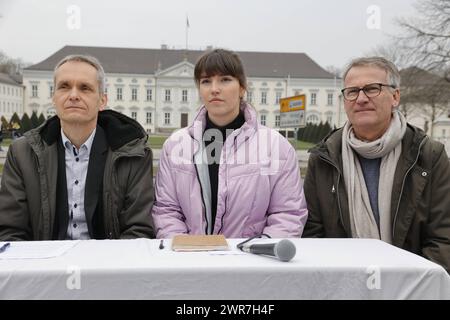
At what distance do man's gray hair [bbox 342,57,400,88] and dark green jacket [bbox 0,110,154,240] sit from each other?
1.41 m

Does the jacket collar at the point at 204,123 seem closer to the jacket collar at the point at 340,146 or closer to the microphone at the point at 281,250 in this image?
the jacket collar at the point at 340,146

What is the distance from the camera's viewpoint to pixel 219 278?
5.49ft

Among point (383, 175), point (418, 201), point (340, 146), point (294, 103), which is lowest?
point (418, 201)

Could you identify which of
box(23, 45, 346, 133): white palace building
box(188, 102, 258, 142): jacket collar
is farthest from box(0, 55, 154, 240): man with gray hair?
box(23, 45, 346, 133): white palace building

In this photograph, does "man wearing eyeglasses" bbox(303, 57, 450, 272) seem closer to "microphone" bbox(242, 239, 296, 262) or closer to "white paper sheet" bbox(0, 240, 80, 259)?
"microphone" bbox(242, 239, 296, 262)

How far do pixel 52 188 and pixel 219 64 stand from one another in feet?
4.10

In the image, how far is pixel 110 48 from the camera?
3196 inches

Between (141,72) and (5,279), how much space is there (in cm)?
7613

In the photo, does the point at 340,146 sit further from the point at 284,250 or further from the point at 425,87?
the point at 425,87

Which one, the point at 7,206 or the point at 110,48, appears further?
the point at 110,48

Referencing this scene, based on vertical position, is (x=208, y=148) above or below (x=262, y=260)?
above

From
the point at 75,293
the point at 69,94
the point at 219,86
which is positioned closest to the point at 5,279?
the point at 75,293

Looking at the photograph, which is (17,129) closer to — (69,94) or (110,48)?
(69,94)

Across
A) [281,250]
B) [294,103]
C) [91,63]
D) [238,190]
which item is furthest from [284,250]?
[294,103]
